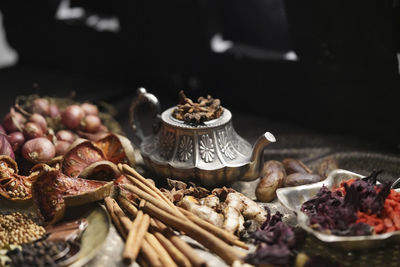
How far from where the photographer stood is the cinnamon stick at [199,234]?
4.44 feet

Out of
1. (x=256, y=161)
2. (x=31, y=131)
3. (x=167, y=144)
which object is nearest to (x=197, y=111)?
(x=167, y=144)

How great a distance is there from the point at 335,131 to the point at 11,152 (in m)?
1.56

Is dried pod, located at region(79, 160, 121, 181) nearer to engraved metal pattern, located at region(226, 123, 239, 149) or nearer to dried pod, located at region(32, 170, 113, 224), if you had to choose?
dried pod, located at region(32, 170, 113, 224)

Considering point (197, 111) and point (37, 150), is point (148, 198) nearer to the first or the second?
point (197, 111)

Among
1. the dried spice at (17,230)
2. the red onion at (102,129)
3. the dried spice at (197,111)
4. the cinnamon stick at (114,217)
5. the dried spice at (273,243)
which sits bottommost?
the dried spice at (17,230)

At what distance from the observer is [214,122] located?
5.75 ft

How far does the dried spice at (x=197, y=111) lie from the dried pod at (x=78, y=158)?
348 mm

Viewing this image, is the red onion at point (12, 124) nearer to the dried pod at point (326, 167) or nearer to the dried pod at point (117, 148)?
the dried pod at point (117, 148)

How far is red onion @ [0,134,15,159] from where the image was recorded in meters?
1.80

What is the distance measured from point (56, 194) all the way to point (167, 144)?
1.49 feet

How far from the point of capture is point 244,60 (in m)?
2.63

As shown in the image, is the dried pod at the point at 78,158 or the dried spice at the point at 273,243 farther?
the dried pod at the point at 78,158

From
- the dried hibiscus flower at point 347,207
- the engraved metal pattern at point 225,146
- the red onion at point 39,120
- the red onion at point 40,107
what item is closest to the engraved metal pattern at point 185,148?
the engraved metal pattern at point 225,146

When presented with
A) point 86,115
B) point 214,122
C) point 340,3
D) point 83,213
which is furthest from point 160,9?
point 83,213
